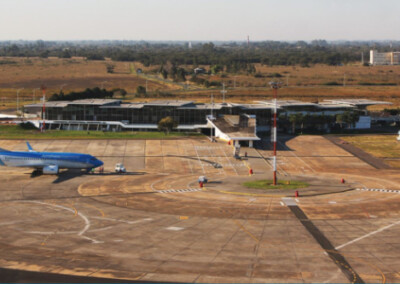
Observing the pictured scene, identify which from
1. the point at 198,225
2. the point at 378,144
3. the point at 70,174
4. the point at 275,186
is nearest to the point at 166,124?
the point at 70,174

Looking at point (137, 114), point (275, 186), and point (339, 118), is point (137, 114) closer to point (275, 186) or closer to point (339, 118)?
point (339, 118)

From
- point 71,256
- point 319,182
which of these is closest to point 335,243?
point 71,256

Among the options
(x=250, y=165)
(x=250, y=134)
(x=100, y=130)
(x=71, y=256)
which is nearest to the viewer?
(x=71, y=256)

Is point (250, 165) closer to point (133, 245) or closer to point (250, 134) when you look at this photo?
point (250, 134)

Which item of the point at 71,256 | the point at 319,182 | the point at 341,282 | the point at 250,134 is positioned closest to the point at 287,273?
the point at 341,282

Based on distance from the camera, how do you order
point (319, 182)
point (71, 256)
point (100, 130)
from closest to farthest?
point (71, 256) → point (319, 182) → point (100, 130)

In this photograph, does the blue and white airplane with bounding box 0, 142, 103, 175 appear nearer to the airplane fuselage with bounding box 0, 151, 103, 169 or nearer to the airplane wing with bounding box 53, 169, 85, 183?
the airplane fuselage with bounding box 0, 151, 103, 169

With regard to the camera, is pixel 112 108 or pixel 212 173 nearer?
pixel 212 173
